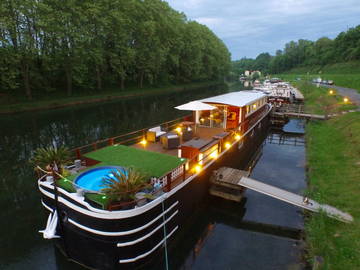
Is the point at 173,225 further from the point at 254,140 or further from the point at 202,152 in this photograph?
the point at 254,140

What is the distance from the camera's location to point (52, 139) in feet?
68.6

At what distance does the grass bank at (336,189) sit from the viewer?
755 cm

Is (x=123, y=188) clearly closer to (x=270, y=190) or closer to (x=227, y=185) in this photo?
(x=227, y=185)

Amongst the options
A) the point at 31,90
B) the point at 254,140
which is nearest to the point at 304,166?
the point at 254,140

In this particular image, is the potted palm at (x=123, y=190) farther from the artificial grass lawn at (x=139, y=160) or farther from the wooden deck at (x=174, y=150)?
the wooden deck at (x=174, y=150)

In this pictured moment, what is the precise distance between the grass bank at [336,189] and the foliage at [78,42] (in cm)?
3387

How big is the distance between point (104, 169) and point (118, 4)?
4172cm

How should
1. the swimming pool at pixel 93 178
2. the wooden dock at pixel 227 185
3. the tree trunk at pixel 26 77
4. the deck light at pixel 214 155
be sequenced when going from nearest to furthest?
the swimming pool at pixel 93 178, the wooden dock at pixel 227 185, the deck light at pixel 214 155, the tree trunk at pixel 26 77

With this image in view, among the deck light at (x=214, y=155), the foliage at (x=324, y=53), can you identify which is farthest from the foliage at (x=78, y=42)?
the foliage at (x=324, y=53)

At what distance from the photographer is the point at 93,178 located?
8.70 metres

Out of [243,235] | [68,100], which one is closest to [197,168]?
[243,235]

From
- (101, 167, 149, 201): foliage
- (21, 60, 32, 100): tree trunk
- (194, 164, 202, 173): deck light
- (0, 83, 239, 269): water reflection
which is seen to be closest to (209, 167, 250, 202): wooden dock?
(194, 164, 202, 173): deck light

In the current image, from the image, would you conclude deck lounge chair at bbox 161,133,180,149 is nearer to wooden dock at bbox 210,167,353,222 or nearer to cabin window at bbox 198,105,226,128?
wooden dock at bbox 210,167,353,222

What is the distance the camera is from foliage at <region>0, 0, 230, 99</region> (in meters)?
29.8
